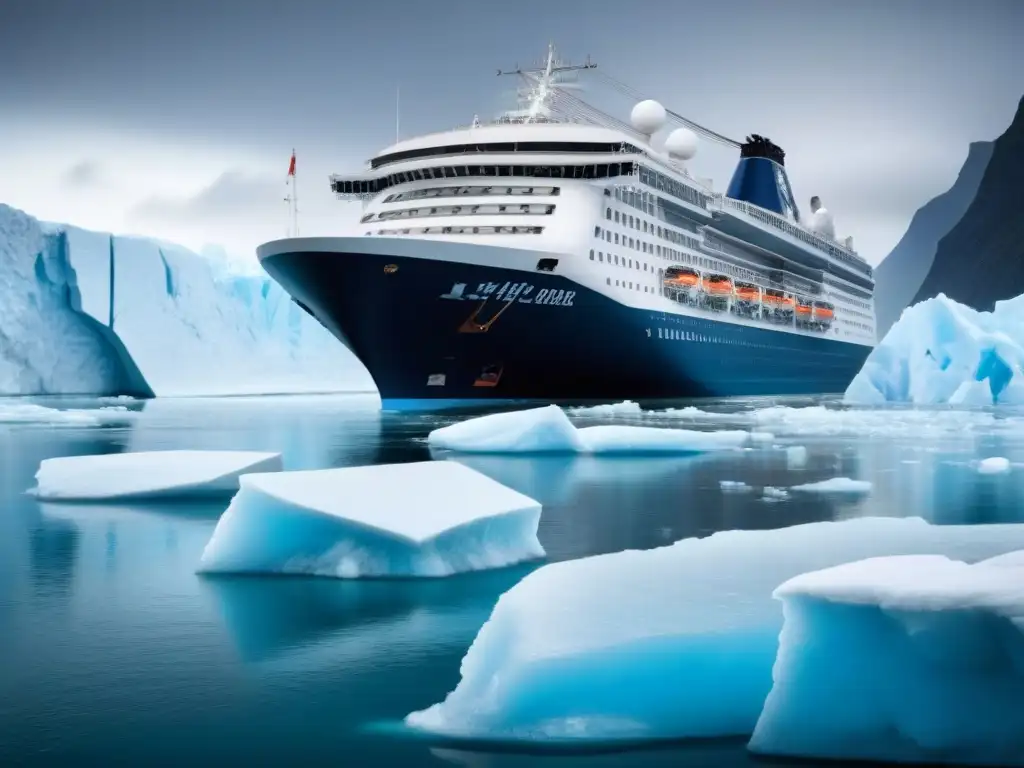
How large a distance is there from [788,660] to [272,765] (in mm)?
1669

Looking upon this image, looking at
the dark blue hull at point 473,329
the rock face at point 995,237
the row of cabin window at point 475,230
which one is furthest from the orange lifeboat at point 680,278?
the rock face at point 995,237

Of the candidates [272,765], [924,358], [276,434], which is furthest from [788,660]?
[924,358]

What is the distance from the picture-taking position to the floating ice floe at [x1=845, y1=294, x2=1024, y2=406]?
29469 mm

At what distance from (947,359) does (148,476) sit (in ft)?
88.6

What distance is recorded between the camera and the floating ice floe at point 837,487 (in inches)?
406

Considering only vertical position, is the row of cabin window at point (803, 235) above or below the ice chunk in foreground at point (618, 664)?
above

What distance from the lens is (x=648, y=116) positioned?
37688 mm

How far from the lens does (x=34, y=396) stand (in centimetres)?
4178

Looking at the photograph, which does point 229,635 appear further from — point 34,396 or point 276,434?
point 34,396

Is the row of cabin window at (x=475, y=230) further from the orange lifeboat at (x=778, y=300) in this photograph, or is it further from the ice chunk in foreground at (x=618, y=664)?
the ice chunk in foreground at (x=618, y=664)

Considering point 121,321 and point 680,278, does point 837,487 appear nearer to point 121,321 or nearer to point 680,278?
point 680,278

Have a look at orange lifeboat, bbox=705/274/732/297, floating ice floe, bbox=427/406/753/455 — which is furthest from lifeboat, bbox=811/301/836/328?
floating ice floe, bbox=427/406/753/455

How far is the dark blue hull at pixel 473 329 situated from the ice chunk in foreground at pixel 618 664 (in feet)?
66.1

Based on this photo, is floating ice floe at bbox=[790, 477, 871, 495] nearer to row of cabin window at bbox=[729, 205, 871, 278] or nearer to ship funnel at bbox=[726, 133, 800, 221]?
row of cabin window at bbox=[729, 205, 871, 278]
